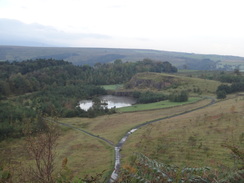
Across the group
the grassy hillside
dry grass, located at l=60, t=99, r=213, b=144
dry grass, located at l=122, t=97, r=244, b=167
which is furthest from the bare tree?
the grassy hillside

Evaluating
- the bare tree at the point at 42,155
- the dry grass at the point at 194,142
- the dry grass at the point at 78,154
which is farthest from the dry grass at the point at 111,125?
the bare tree at the point at 42,155

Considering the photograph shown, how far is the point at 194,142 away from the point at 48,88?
85.0m

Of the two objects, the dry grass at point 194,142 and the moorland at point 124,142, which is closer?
the moorland at point 124,142

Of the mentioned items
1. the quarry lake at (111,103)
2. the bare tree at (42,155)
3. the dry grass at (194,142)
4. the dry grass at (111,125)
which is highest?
the bare tree at (42,155)

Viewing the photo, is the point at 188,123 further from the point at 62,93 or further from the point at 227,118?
the point at 62,93

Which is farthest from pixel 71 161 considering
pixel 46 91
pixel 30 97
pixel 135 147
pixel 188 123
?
pixel 46 91

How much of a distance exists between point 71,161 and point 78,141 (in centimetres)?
1014

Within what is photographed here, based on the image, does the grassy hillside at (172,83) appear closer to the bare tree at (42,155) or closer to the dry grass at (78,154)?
the dry grass at (78,154)

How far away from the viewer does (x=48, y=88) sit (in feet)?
331

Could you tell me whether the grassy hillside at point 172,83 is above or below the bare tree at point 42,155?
below

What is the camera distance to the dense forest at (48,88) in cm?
5047

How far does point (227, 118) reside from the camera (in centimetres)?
3444

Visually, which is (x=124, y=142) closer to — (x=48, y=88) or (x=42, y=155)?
(x=42, y=155)

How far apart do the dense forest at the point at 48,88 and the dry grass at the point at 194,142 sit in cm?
2173
